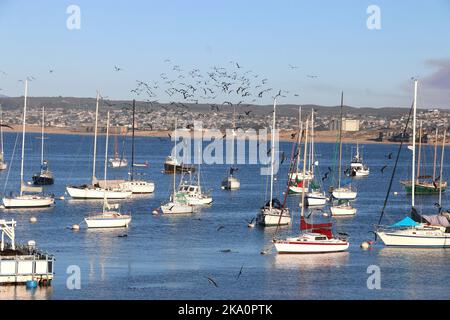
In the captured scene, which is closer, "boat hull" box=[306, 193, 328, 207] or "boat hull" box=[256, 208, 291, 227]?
"boat hull" box=[256, 208, 291, 227]

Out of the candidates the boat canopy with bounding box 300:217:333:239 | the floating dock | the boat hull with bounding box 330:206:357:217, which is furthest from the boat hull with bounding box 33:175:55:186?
the floating dock

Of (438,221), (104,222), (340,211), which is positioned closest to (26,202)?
(104,222)

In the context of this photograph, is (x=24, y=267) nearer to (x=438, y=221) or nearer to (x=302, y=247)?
(x=302, y=247)

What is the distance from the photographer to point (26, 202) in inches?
3196

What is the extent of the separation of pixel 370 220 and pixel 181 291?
111 ft

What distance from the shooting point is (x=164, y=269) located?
52.9 metres

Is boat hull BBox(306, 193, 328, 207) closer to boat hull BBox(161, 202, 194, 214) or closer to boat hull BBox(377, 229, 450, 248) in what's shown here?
boat hull BBox(161, 202, 194, 214)

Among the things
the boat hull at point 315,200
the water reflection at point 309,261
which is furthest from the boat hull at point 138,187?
the water reflection at point 309,261

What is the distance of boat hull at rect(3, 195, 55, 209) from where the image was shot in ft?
265

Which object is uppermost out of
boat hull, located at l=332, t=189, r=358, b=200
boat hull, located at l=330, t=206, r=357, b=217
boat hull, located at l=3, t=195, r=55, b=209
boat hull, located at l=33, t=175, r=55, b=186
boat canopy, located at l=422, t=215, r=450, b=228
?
boat canopy, located at l=422, t=215, r=450, b=228

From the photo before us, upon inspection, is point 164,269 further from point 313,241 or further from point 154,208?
point 154,208
